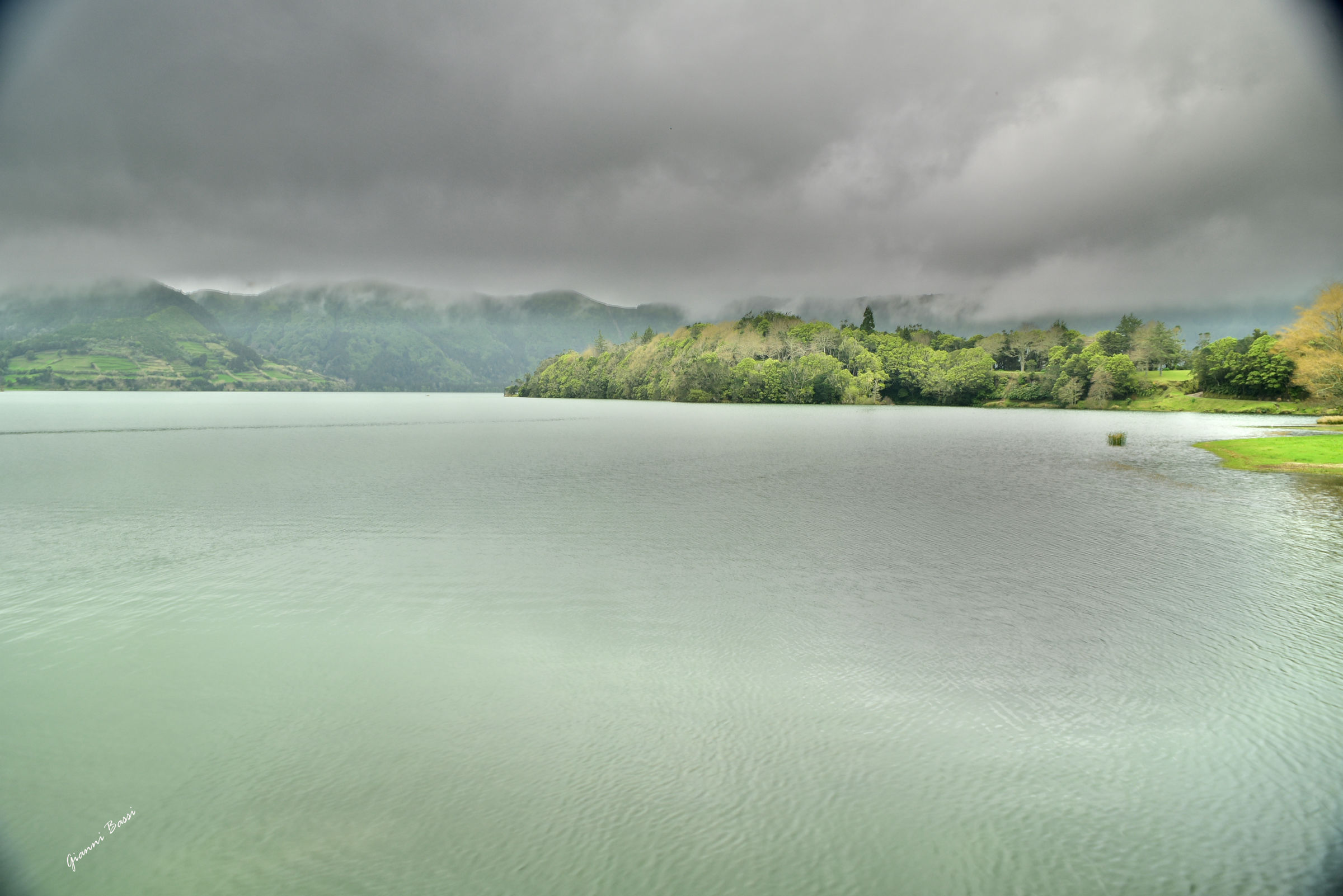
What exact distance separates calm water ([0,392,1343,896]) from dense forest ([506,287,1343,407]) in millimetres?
134536

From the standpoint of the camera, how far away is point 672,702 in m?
7.85

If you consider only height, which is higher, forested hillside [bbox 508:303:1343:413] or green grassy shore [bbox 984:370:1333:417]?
forested hillside [bbox 508:303:1343:413]

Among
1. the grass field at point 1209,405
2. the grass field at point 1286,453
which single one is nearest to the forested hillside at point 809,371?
the grass field at point 1209,405

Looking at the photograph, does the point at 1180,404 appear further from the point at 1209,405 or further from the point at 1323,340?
the point at 1323,340

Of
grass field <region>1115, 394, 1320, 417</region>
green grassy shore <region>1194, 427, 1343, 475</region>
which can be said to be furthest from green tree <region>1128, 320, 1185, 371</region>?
green grassy shore <region>1194, 427, 1343, 475</region>

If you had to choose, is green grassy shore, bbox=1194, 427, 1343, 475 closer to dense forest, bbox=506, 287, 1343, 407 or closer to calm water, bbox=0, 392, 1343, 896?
calm water, bbox=0, 392, 1343, 896

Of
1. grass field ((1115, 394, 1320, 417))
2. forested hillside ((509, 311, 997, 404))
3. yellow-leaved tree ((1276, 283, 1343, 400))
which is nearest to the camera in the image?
yellow-leaved tree ((1276, 283, 1343, 400))

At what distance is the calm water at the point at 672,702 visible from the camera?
5.26 m

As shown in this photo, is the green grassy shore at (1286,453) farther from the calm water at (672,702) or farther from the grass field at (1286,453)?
the calm water at (672,702)

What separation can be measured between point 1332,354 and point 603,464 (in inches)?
2763

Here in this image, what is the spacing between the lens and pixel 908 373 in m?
165
